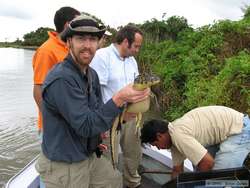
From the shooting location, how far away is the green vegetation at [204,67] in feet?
22.2

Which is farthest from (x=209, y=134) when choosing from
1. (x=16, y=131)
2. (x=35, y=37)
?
(x=35, y=37)

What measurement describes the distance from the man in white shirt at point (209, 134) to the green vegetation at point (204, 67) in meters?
3.00

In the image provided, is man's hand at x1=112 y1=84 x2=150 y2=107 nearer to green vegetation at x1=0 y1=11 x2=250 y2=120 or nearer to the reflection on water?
green vegetation at x1=0 y1=11 x2=250 y2=120

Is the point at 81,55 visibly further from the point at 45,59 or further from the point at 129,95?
the point at 45,59

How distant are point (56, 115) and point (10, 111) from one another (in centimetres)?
1060

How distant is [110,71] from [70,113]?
5.11 feet

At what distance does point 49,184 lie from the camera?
2219 millimetres

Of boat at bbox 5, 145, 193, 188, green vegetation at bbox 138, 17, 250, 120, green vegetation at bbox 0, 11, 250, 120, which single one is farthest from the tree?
boat at bbox 5, 145, 193, 188

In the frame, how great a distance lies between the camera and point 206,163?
3.07m

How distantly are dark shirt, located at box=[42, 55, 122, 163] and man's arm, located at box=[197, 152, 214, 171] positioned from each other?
1.17 meters

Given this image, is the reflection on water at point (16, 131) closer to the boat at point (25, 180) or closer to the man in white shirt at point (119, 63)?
the boat at point (25, 180)

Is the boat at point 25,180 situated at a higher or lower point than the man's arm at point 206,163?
lower

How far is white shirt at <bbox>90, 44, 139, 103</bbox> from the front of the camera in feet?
11.2

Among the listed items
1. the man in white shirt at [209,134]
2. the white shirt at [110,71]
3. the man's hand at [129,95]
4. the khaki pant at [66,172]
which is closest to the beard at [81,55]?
the man's hand at [129,95]
